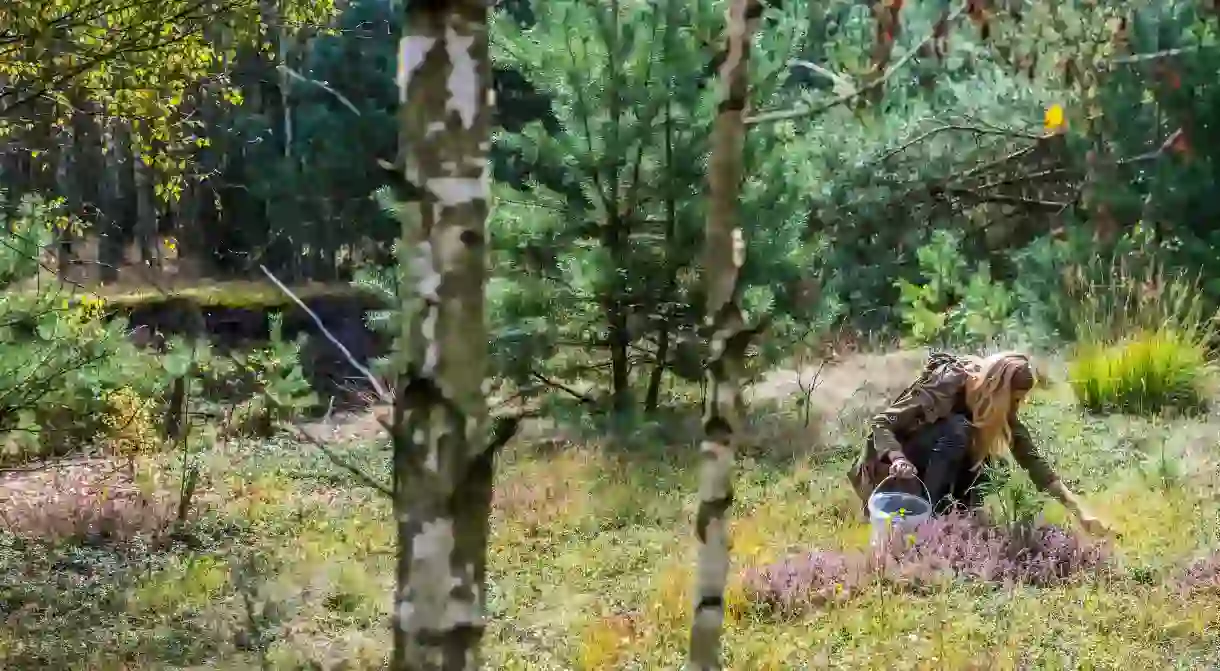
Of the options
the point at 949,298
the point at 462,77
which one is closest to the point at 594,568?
the point at 462,77

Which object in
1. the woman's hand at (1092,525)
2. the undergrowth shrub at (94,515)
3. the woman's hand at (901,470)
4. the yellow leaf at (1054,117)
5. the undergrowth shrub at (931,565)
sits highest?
the yellow leaf at (1054,117)

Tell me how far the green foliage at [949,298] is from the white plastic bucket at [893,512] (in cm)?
687

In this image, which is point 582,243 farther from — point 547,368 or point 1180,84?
point 1180,84

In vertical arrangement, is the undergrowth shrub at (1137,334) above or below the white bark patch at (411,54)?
below

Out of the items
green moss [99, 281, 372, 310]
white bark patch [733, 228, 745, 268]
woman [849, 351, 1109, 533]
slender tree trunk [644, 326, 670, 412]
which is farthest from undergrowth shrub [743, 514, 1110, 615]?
green moss [99, 281, 372, 310]

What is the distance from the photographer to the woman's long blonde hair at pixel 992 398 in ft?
16.3

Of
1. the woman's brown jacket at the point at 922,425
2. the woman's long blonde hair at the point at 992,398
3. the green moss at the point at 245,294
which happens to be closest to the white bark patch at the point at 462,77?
the woman's brown jacket at the point at 922,425

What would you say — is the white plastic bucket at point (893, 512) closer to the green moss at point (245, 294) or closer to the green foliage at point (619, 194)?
the green foliage at point (619, 194)

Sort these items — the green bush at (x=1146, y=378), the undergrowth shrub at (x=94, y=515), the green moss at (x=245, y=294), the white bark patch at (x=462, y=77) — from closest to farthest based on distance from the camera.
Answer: the white bark patch at (x=462, y=77), the undergrowth shrub at (x=94, y=515), the green bush at (x=1146, y=378), the green moss at (x=245, y=294)

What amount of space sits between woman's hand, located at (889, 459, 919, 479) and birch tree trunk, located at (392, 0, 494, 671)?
361 cm

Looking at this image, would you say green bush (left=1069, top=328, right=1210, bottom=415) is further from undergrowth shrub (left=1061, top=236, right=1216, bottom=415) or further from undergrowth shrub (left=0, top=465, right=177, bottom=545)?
undergrowth shrub (left=0, top=465, right=177, bottom=545)

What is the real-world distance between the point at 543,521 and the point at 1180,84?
288 inches

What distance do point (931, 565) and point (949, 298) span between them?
902 centimetres

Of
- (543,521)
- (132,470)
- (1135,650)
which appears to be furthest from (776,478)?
(132,470)
